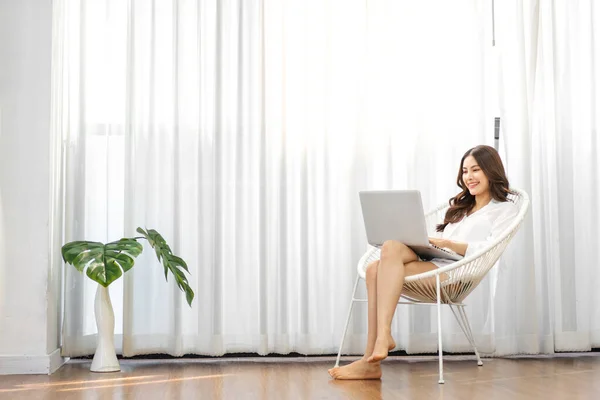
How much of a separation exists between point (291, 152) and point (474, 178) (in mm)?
1011

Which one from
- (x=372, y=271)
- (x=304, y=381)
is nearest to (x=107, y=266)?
(x=304, y=381)

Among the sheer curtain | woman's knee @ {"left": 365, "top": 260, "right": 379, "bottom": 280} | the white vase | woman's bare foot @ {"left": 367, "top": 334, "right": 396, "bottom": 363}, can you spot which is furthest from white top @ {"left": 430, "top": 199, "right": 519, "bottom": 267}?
the white vase

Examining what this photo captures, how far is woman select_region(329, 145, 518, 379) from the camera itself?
3209mm

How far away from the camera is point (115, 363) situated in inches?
143

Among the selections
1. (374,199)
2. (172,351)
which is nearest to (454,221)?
(374,199)

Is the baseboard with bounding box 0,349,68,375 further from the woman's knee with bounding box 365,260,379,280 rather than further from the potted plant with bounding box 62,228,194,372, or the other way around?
the woman's knee with bounding box 365,260,379,280

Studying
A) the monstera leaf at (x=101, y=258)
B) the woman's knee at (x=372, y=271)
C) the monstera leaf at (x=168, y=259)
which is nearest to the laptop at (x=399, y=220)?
the woman's knee at (x=372, y=271)

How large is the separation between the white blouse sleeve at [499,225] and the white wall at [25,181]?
2.01 metres

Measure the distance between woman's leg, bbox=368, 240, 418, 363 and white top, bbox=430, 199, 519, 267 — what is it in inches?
10.8

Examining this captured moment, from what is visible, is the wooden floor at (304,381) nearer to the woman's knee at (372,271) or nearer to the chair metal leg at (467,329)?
the chair metal leg at (467,329)

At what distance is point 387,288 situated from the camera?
323 cm

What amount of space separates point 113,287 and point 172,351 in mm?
458

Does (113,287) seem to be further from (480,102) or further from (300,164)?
(480,102)

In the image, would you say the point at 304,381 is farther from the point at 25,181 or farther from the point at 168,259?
the point at 25,181
